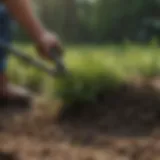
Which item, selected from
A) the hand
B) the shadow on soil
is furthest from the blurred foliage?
the shadow on soil

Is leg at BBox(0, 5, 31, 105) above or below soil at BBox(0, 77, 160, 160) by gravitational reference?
above

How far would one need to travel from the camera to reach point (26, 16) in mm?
1140

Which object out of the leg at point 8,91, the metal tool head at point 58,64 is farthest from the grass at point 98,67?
the leg at point 8,91

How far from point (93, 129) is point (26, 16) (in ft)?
0.94

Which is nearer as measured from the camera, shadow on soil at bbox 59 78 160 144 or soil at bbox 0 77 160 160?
soil at bbox 0 77 160 160

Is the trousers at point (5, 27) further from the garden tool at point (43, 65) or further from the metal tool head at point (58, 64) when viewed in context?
the metal tool head at point (58, 64)

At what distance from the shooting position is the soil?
0.94 metres

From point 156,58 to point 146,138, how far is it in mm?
211

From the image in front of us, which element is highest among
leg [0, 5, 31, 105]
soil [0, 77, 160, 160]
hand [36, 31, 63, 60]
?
hand [36, 31, 63, 60]

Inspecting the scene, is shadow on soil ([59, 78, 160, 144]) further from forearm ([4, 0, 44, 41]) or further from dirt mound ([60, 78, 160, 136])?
forearm ([4, 0, 44, 41])

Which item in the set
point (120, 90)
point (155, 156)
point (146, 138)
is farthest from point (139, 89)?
point (155, 156)

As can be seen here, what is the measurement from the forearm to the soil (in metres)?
0.20

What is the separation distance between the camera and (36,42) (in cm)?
117

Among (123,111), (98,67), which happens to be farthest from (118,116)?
(98,67)
